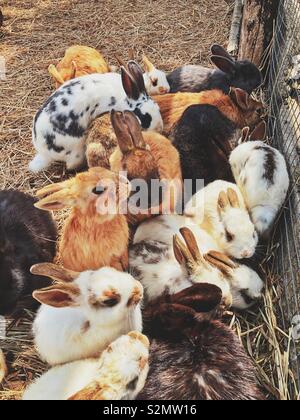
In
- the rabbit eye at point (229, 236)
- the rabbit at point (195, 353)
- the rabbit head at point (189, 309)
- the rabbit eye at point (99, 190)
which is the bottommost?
the rabbit at point (195, 353)

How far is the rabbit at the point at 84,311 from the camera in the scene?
2.38m

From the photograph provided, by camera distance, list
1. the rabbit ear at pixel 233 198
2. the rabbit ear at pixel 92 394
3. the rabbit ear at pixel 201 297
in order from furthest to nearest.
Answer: the rabbit ear at pixel 233 198 < the rabbit ear at pixel 201 297 < the rabbit ear at pixel 92 394

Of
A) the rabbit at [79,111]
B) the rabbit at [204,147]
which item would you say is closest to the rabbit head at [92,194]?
the rabbit at [204,147]

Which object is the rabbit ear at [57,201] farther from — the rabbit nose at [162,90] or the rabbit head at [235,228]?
the rabbit nose at [162,90]

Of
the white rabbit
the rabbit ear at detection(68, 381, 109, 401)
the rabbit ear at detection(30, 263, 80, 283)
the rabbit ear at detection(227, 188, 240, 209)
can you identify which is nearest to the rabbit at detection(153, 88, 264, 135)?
the rabbit ear at detection(227, 188, 240, 209)

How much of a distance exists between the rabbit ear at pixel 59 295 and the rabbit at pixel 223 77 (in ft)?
8.20

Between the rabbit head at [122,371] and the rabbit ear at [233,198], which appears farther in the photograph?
the rabbit ear at [233,198]

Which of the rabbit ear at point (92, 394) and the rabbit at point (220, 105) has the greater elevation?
the rabbit at point (220, 105)

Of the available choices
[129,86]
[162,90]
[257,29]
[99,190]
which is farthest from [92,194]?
[257,29]

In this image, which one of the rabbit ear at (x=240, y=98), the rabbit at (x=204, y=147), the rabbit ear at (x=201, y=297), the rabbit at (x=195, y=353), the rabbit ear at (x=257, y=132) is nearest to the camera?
the rabbit at (x=195, y=353)

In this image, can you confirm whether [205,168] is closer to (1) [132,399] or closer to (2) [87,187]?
(2) [87,187]
